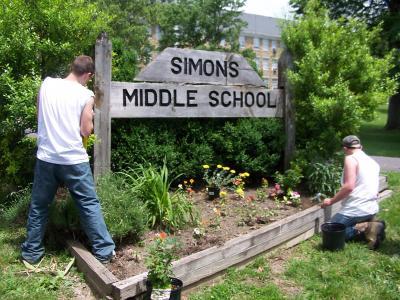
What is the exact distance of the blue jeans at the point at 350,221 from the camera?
5375 millimetres

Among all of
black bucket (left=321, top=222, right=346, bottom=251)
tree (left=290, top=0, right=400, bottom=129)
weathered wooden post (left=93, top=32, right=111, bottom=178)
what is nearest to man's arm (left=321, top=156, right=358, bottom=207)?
black bucket (left=321, top=222, right=346, bottom=251)

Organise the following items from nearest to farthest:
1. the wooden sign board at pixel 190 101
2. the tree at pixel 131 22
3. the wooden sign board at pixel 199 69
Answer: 1. the wooden sign board at pixel 190 101
2. the wooden sign board at pixel 199 69
3. the tree at pixel 131 22

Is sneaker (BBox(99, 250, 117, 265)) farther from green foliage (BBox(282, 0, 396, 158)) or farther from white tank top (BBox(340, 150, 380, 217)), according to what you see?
green foliage (BBox(282, 0, 396, 158))

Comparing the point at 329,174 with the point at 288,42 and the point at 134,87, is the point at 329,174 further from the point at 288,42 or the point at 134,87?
the point at 134,87

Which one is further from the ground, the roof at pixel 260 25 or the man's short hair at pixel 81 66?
the roof at pixel 260 25

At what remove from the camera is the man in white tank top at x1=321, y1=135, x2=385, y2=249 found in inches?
209

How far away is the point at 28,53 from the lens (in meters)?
5.16

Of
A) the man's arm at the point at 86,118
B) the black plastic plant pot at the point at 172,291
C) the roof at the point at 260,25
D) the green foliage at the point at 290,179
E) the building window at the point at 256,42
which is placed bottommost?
the black plastic plant pot at the point at 172,291

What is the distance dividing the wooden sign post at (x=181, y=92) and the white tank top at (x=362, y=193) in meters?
1.99

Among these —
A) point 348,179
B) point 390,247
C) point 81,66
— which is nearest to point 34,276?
point 81,66

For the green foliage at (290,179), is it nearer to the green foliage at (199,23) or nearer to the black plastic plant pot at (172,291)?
the black plastic plant pot at (172,291)

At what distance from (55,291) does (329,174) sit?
4156 millimetres

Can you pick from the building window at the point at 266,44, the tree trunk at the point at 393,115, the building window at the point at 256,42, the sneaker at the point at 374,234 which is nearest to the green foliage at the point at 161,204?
the sneaker at the point at 374,234

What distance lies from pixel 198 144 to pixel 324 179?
1.87m
